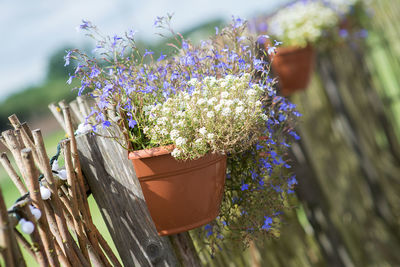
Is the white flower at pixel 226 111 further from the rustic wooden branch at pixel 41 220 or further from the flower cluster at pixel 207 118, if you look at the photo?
the rustic wooden branch at pixel 41 220

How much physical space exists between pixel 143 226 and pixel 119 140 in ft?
1.04

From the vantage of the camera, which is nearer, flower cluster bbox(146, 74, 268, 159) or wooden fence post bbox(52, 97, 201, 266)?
flower cluster bbox(146, 74, 268, 159)

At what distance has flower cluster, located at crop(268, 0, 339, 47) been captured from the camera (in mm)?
3158

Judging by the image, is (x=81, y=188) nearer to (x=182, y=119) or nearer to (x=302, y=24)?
(x=182, y=119)

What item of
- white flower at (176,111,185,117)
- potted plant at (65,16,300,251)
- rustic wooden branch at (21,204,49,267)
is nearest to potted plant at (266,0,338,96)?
potted plant at (65,16,300,251)

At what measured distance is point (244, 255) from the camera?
7.95 ft

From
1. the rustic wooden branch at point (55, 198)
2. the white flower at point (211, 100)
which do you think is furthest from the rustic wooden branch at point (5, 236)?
the white flower at point (211, 100)

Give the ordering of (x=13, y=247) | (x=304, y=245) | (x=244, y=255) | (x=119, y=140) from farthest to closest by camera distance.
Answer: (x=304, y=245), (x=244, y=255), (x=119, y=140), (x=13, y=247)

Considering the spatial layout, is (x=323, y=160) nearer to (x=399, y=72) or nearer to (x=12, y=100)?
(x=399, y=72)

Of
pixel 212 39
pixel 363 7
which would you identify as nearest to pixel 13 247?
pixel 212 39

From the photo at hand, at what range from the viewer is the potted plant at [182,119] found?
4.32ft

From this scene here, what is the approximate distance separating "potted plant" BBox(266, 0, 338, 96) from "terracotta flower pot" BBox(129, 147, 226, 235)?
1.67 meters

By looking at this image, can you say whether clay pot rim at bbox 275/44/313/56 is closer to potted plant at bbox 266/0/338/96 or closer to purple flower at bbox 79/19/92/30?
potted plant at bbox 266/0/338/96

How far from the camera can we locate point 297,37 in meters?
3.15
